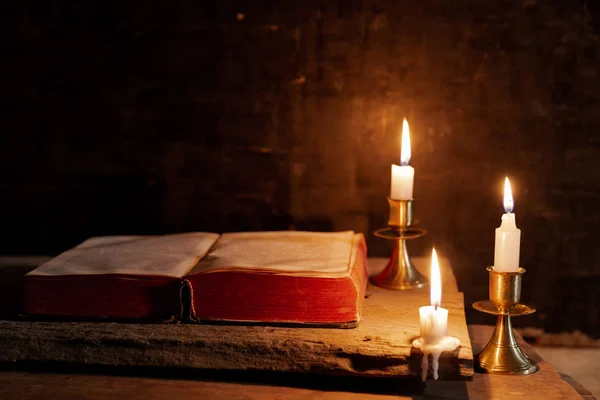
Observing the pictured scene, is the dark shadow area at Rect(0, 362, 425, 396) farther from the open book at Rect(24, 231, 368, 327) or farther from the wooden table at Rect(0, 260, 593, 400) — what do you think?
the open book at Rect(24, 231, 368, 327)

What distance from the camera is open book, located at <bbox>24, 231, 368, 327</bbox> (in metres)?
1.48

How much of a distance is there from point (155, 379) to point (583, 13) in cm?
128

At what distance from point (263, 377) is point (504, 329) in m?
0.47

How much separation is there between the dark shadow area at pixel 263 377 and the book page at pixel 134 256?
0.18m

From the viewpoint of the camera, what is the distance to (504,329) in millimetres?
1499

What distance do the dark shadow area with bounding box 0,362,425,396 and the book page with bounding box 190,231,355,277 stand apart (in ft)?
0.63

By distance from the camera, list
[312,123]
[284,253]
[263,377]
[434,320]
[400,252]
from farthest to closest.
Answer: [312,123], [400,252], [284,253], [263,377], [434,320]

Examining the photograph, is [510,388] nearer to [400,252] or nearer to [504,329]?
[504,329]

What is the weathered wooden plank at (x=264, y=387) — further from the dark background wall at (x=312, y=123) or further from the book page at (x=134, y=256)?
the dark background wall at (x=312, y=123)

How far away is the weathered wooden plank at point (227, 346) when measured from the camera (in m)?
1.39

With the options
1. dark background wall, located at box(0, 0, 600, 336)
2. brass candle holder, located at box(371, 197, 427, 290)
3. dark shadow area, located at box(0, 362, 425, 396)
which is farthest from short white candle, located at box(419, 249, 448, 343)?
dark background wall, located at box(0, 0, 600, 336)

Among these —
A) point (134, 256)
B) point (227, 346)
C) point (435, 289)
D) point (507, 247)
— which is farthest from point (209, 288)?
point (507, 247)

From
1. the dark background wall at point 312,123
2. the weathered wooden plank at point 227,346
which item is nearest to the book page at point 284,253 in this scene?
the weathered wooden plank at point 227,346

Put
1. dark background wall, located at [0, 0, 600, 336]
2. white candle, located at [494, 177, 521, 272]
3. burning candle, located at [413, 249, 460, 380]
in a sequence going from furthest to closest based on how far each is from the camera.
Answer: dark background wall, located at [0, 0, 600, 336] → white candle, located at [494, 177, 521, 272] → burning candle, located at [413, 249, 460, 380]
